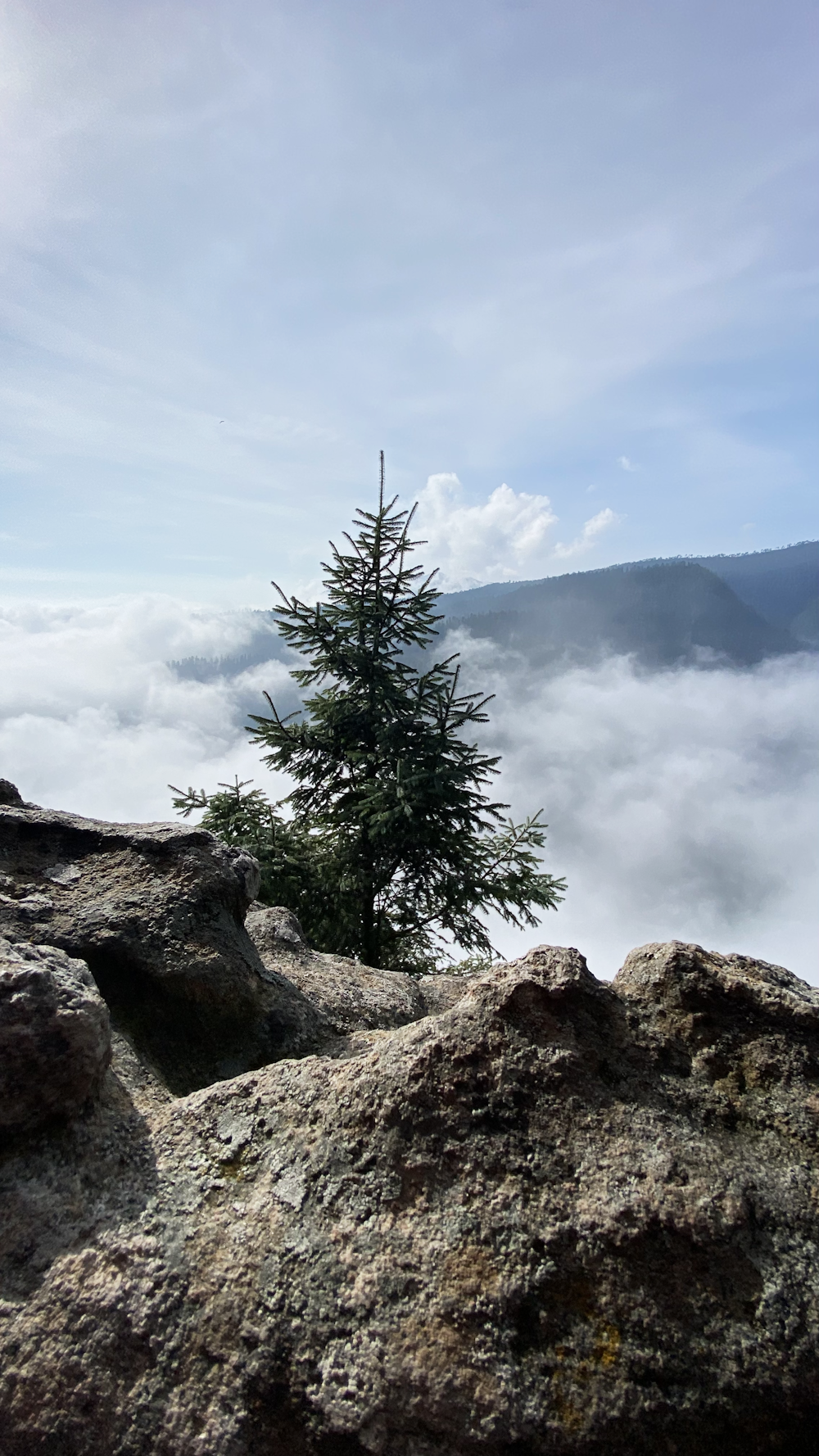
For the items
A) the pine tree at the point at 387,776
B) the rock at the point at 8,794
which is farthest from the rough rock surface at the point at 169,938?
the pine tree at the point at 387,776

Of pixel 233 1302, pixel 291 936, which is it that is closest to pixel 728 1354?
pixel 233 1302

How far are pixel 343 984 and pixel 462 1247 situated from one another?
143 inches

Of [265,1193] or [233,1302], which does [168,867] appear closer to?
[265,1193]

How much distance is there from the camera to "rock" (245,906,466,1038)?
6008mm

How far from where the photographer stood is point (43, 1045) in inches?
139

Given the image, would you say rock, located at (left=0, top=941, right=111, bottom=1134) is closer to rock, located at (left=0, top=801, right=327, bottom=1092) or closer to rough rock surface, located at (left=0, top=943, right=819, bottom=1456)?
rough rock surface, located at (left=0, top=943, right=819, bottom=1456)

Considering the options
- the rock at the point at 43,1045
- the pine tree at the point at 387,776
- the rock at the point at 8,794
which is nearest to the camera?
the rock at the point at 43,1045

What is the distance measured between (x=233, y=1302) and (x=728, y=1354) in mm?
1906

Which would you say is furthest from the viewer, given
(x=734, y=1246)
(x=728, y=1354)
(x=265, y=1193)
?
(x=265, y=1193)

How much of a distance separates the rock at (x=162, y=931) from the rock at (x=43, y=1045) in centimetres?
96

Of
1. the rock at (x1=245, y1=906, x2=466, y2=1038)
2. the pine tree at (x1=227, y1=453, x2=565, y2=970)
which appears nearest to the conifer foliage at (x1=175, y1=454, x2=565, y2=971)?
the pine tree at (x1=227, y1=453, x2=565, y2=970)

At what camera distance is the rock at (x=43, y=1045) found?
3.49 m

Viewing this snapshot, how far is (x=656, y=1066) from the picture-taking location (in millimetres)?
3539

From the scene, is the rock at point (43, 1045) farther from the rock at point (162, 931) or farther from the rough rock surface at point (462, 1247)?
the rock at point (162, 931)
